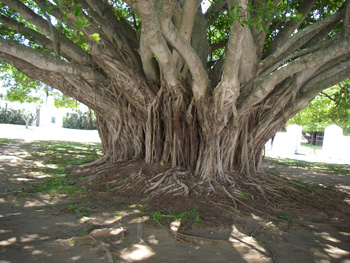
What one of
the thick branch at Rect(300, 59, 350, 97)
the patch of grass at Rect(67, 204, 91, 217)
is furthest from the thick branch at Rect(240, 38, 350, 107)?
the patch of grass at Rect(67, 204, 91, 217)

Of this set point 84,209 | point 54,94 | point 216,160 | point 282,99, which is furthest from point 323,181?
point 54,94

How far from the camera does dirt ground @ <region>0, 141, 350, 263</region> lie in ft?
7.68

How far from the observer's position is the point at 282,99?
452cm

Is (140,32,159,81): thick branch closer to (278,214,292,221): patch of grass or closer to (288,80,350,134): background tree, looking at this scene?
(278,214,292,221): patch of grass

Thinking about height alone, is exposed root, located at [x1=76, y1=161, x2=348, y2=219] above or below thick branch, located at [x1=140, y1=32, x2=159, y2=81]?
below

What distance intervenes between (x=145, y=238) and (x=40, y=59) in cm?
325

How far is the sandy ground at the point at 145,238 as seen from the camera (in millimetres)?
2320

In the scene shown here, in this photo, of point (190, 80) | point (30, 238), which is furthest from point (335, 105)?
point (30, 238)

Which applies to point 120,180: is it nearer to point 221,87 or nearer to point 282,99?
point 221,87

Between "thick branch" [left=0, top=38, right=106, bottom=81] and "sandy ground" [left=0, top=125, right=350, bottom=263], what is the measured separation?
2073mm

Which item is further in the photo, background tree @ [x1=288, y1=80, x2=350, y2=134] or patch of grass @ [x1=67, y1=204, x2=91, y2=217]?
background tree @ [x1=288, y1=80, x2=350, y2=134]

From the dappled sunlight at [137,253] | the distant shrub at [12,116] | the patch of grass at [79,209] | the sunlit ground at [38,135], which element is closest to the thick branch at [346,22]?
the dappled sunlight at [137,253]

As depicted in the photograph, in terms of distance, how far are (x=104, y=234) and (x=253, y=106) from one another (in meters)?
3.07

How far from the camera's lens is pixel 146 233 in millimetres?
2779
